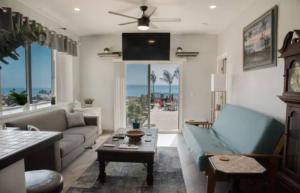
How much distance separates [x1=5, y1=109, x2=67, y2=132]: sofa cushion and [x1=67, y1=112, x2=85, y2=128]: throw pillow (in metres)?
0.10

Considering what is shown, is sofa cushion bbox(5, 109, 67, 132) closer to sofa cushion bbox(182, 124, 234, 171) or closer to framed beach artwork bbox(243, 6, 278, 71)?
sofa cushion bbox(182, 124, 234, 171)

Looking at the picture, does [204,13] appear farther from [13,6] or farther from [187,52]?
[13,6]

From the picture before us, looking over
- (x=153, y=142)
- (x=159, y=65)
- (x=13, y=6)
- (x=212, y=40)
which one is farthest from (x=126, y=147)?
(x=212, y=40)

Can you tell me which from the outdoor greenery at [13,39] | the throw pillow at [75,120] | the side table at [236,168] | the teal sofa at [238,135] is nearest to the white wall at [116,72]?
the throw pillow at [75,120]

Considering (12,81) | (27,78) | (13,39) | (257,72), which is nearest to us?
(13,39)

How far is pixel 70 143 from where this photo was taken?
3.58 meters

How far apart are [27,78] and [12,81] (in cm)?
37

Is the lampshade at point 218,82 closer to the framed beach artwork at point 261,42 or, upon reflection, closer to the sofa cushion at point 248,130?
the sofa cushion at point 248,130

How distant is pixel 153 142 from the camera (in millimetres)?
3412

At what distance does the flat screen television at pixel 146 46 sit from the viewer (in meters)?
5.78

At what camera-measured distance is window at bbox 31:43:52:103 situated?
4.28 m

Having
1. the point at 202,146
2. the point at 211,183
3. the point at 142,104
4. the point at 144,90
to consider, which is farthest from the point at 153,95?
the point at 211,183

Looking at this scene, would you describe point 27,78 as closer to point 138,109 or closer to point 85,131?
point 85,131

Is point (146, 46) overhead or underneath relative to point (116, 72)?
overhead
